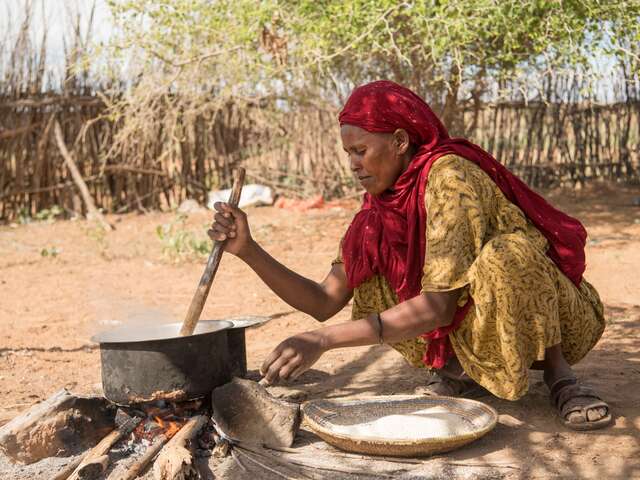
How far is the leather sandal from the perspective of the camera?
2652mm

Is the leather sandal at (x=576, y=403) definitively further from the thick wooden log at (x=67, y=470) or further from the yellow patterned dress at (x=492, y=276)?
the thick wooden log at (x=67, y=470)

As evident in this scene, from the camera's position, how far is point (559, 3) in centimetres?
597

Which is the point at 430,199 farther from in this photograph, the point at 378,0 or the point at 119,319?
the point at 378,0

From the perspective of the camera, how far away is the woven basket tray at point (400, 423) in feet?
7.94

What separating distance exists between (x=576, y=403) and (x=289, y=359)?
3.65ft

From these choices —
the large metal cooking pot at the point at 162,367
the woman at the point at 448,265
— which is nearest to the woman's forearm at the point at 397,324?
the woman at the point at 448,265

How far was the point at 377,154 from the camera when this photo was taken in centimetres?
271

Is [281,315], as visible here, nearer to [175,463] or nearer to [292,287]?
[292,287]

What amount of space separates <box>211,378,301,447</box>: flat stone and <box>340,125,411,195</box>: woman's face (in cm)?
85

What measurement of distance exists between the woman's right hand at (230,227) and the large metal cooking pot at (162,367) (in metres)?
0.33

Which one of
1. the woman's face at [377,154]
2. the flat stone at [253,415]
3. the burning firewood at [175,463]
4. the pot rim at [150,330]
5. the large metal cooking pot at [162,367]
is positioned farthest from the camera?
the pot rim at [150,330]

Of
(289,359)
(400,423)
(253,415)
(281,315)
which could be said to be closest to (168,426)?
(253,415)

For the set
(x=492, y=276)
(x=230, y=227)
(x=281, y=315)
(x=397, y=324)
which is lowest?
(x=281, y=315)

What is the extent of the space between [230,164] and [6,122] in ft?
9.27
